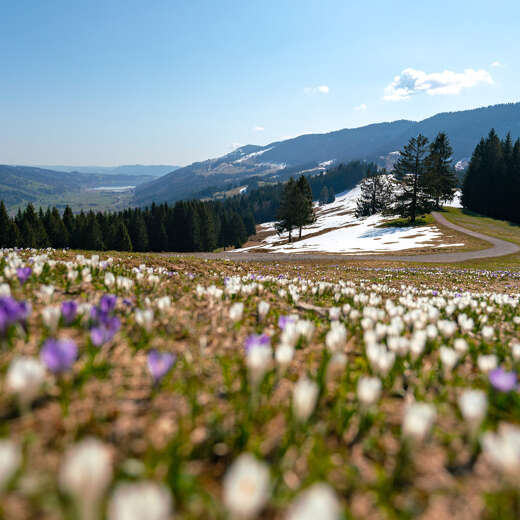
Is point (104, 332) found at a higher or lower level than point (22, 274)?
lower

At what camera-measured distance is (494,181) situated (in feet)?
226

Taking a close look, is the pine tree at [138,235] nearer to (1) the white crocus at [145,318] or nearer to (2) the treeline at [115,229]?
(2) the treeline at [115,229]

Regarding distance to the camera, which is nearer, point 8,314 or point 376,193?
point 8,314

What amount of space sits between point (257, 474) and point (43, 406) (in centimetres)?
157

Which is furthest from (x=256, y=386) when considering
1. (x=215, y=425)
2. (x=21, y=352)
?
(x=21, y=352)

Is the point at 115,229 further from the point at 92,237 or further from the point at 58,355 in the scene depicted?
the point at 58,355

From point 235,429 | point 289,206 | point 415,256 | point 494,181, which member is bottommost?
point 415,256

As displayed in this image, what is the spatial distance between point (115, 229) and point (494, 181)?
82.6m

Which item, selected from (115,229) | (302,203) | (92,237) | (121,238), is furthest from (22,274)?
(115,229)

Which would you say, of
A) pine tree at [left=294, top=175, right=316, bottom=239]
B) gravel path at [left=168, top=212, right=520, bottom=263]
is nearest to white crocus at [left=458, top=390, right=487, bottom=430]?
gravel path at [left=168, top=212, right=520, bottom=263]

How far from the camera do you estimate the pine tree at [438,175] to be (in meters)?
54.7

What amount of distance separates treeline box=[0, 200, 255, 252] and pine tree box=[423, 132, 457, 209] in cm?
4896

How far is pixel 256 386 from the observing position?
6.68ft

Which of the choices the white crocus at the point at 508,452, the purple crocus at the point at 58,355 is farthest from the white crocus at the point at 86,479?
the white crocus at the point at 508,452
